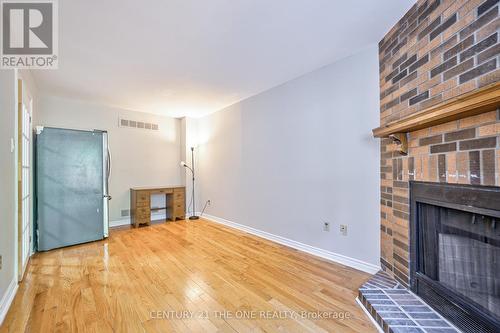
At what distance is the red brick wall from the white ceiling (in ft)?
1.05

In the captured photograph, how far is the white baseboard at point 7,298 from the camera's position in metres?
1.61

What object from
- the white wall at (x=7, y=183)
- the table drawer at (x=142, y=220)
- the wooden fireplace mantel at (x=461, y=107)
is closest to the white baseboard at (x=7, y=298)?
the white wall at (x=7, y=183)

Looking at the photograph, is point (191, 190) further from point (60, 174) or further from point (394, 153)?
point (394, 153)

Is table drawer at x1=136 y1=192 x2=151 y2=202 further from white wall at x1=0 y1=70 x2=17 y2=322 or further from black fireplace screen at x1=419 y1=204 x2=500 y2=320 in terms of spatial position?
black fireplace screen at x1=419 y1=204 x2=500 y2=320

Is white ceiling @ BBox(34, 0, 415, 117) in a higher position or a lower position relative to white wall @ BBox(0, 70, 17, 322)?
higher

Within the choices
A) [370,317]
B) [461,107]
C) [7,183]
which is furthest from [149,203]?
Answer: [461,107]

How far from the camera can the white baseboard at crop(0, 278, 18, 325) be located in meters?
1.61

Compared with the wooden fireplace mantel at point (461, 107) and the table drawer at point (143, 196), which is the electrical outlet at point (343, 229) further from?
the table drawer at point (143, 196)

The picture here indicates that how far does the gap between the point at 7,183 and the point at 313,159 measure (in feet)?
9.89

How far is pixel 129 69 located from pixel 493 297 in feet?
12.4

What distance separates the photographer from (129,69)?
106 inches

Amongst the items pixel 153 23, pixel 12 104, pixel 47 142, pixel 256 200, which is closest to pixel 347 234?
pixel 256 200

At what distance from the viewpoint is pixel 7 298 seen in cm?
174

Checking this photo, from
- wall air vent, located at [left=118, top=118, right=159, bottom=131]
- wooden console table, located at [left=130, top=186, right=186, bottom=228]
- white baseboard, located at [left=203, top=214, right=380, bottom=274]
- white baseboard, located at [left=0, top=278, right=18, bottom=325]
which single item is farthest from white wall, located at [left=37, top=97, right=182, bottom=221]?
white baseboard, located at [left=0, top=278, right=18, bottom=325]
